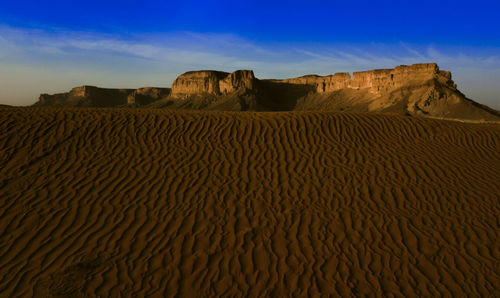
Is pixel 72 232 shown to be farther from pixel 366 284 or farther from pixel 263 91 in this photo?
pixel 263 91

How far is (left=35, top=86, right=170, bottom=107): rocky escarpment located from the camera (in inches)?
4259

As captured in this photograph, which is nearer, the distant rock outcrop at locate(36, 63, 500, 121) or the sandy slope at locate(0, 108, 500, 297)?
the sandy slope at locate(0, 108, 500, 297)

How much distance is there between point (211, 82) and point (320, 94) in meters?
32.4

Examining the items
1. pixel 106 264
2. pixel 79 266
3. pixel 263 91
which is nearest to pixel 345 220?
pixel 106 264

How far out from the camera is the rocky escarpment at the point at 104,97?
355ft

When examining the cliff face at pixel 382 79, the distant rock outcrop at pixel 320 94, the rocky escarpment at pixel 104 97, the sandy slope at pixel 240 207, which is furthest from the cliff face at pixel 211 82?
the sandy slope at pixel 240 207

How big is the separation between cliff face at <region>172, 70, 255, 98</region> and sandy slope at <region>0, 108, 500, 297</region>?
72.4 meters

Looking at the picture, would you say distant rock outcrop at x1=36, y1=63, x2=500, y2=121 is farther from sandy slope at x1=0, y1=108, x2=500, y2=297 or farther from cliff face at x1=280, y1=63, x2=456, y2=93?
sandy slope at x1=0, y1=108, x2=500, y2=297

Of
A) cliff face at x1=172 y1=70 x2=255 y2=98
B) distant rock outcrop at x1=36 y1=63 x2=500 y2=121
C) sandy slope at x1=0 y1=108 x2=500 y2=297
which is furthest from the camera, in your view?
cliff face at x1=172 y1=70 x2=255 y2=98

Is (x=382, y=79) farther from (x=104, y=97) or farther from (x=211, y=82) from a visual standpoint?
(x=104, y=97)

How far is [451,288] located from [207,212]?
4348 mm

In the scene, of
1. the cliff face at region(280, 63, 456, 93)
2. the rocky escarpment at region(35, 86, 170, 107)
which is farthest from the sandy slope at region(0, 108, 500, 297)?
the rocky escarpment at region(35, 86, 170, 107)

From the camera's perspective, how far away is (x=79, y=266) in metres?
4.71

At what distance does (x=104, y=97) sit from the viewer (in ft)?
373
